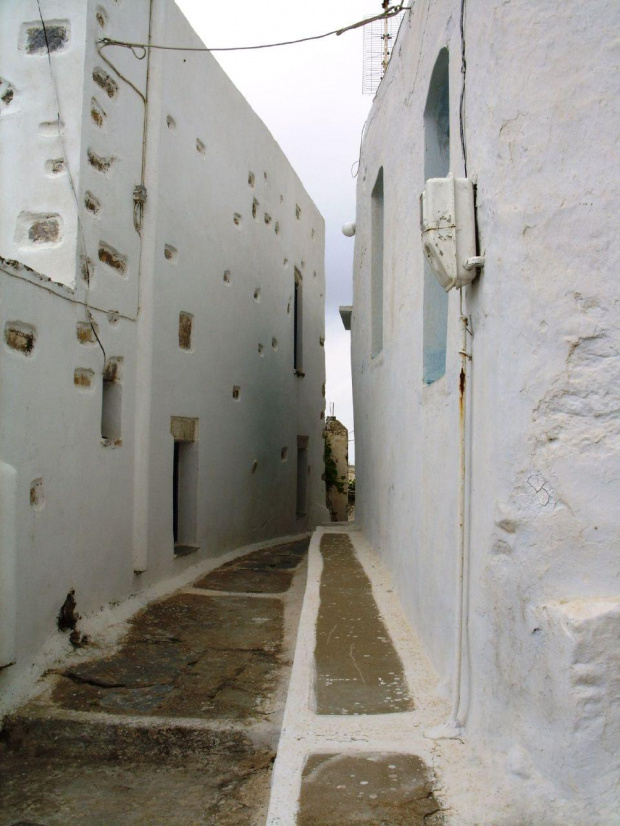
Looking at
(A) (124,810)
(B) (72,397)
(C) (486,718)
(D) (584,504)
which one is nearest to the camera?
(D) (584,504)

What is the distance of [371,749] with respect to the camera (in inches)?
102

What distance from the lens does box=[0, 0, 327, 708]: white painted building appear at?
4.39 metres

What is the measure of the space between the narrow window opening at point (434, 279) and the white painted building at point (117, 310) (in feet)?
7.47

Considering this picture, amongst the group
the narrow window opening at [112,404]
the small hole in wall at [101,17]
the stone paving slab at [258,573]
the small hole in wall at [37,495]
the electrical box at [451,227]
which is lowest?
the stone paving slab at [258,573]

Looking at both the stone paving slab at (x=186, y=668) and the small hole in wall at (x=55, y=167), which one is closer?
the stone paving slab at (x=186, y=668)

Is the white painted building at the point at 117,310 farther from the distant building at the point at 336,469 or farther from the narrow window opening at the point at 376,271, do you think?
the distant building at the point at 336,469

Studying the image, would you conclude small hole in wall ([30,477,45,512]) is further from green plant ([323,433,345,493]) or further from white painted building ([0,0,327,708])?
green plant ([323,433,345,493])

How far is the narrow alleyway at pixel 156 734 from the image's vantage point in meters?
2.97

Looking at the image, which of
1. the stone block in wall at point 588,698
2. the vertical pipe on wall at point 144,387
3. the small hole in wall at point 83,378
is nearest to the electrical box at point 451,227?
the stone block in wall at point 588,698

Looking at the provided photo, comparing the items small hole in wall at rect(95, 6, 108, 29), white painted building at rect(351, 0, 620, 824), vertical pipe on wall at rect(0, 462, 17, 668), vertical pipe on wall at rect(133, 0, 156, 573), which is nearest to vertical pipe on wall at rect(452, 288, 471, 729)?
white painted building at rect(351, 0, 620, 824)

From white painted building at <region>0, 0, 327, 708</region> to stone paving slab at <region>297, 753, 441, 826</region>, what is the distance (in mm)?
2078

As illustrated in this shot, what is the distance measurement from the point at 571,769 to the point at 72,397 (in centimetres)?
382

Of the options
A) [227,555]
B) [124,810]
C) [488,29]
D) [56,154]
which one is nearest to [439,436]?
[488,29]

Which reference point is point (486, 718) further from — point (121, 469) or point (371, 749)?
point (121, 469)
